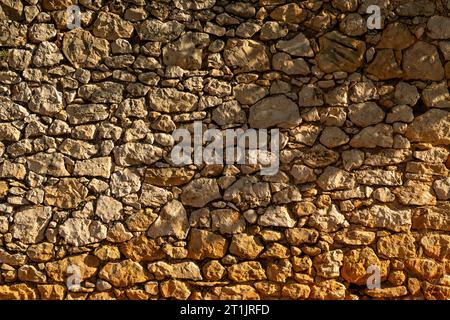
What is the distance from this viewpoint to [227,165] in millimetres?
3932

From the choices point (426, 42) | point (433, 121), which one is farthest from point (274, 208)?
point (426, 42)

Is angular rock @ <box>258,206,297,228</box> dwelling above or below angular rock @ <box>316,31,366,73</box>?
below

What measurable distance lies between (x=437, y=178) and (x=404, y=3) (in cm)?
135

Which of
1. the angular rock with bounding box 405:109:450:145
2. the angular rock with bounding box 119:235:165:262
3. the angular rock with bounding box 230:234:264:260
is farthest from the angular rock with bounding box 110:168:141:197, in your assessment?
the angular rock with bounding box 405:109:450:145

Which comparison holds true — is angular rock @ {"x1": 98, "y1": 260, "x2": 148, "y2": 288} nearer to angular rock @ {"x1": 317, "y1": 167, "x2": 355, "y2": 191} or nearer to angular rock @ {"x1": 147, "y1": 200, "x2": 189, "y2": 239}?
angular rock @ {"x1": 147, "y1": 200, "x2": 189, "y2": 239}

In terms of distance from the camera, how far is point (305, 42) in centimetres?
395

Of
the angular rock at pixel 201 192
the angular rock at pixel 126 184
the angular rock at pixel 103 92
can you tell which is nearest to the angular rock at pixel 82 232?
the angular rock at pixel 126 184

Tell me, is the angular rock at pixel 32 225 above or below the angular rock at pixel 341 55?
below

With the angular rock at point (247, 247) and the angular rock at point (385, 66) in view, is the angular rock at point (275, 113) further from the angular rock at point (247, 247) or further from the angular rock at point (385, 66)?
the angular rock at point (247, 247)

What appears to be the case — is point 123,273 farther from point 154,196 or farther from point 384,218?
point 384,218

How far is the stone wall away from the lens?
3850 mm

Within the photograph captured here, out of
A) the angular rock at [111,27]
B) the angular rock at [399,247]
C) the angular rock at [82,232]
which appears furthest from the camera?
the angular rock at [111,27]

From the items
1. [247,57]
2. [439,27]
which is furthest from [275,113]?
[439,27]

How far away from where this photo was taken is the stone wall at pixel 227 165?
3.85 metres
